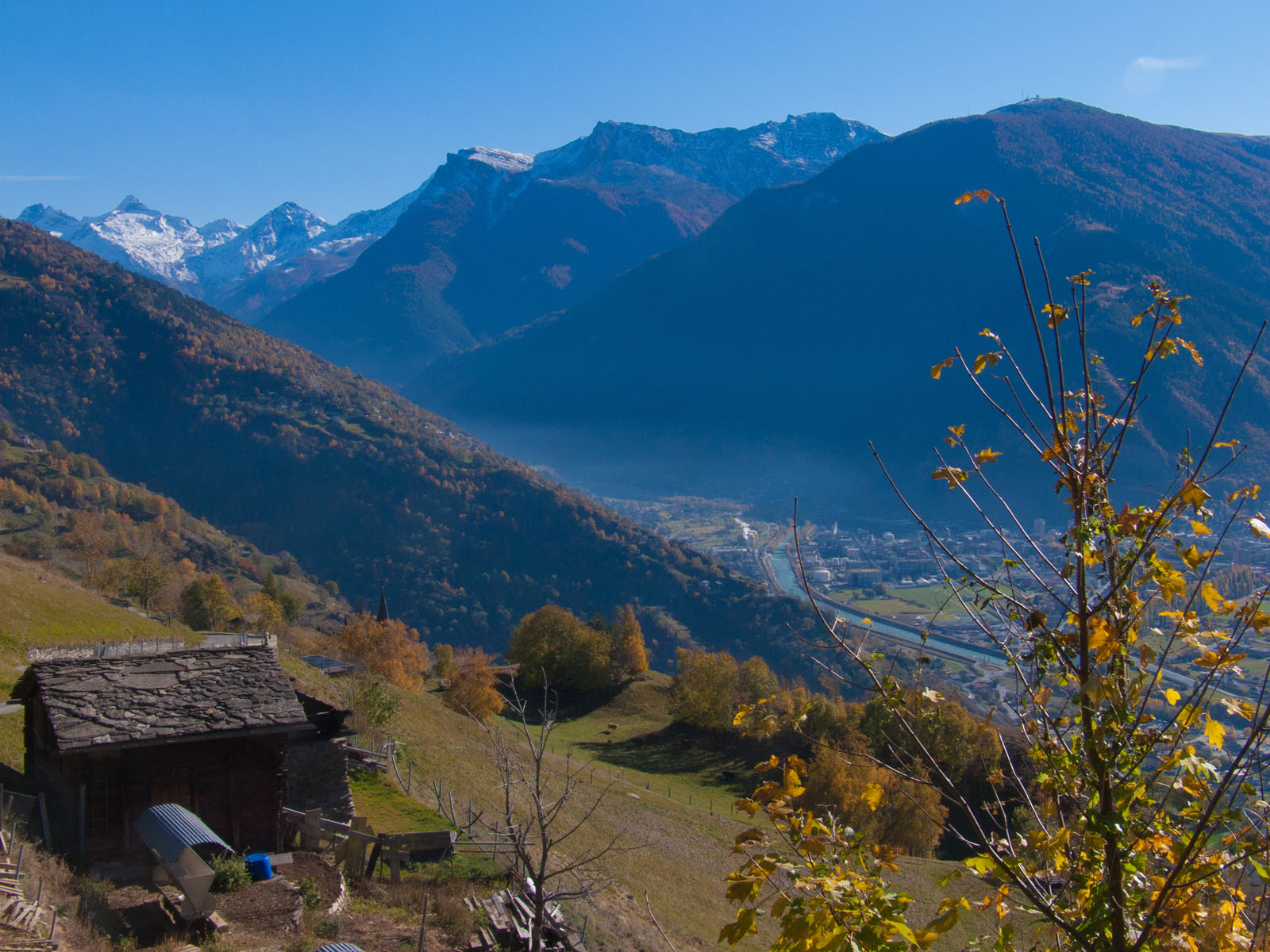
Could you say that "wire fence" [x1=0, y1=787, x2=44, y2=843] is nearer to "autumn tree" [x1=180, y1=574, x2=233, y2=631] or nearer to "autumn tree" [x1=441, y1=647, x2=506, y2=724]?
"autumn tree" [x1=441, y1=647, x2=506, y2=724]

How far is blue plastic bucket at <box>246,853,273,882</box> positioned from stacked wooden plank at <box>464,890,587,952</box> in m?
3.84

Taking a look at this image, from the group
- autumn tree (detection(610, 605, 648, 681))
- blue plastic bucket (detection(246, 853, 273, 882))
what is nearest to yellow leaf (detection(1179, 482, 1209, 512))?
blue plastic bucket (detection(246, 853, 273, 882))

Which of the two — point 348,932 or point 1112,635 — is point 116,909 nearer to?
point 348,932

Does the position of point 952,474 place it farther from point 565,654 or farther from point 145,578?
point 565,654

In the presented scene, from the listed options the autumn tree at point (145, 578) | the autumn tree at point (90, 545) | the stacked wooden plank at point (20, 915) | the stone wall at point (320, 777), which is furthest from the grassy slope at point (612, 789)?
the autumn tree at point (90, 545)

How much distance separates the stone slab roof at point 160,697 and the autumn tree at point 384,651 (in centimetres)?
3420

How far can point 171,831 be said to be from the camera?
1392 centimetres

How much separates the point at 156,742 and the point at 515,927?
24.8 ft

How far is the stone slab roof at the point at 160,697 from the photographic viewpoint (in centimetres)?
1512

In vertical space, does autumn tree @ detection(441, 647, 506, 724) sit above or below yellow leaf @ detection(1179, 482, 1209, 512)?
below

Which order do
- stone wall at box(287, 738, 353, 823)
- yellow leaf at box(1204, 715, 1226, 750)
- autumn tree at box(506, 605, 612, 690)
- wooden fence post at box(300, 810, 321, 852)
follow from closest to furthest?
yellow leaf at box(1204, 715, 1226, 750) < wooden fence post at box(300, 810, 321, 852) < stone wall at box(287, 738, 353, 823) < autumn tree at box(506, 605, 612, 690)

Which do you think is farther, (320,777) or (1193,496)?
(320,777)

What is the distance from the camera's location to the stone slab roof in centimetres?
1512

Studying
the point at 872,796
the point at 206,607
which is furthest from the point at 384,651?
the point at 872,796
